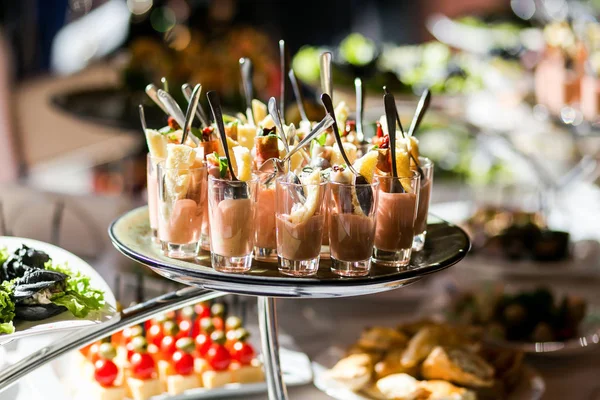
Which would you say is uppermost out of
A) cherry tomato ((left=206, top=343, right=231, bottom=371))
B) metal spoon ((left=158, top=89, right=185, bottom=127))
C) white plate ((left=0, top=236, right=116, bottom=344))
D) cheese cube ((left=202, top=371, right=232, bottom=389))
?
metal spoon ((left=158, top=89, right=185, bottom=127))

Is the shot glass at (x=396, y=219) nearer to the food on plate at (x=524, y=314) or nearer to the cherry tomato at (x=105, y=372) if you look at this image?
the cherry tomato at (x=105, y=372)

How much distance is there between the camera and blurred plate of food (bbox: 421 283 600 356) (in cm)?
151

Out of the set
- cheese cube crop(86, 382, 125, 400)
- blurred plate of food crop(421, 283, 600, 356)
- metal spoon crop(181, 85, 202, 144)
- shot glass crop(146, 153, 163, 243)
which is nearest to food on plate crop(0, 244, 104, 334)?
shot glass crop(146, 153, 163, 243)

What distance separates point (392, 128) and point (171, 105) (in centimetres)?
29

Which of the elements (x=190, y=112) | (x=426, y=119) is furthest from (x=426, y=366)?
(x=426, y=119)

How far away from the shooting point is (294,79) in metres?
1.11

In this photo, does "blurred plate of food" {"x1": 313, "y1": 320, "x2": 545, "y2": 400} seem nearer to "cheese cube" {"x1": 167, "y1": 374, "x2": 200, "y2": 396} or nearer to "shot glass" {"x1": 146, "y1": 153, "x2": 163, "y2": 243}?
"cheese cube" {"x1": 167, "y1": 374, "x2": 200, "y2": 396}

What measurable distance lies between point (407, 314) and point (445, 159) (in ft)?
5.74

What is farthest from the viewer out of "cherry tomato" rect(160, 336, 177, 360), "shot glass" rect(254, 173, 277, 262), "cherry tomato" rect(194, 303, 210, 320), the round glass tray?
"cherry tomato" rect(194, 303, 210, 320)

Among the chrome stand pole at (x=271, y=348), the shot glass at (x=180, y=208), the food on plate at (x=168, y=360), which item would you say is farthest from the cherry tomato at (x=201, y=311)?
the shot glass at (x=180, y=208)

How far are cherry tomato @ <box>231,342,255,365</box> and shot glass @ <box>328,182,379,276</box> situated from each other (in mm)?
477

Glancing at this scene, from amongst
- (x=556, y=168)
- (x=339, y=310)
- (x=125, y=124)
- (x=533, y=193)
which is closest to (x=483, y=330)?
(x=339, y=310)

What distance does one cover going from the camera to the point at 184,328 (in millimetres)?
1394

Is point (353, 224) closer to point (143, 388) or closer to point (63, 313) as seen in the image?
point (63, 313)
